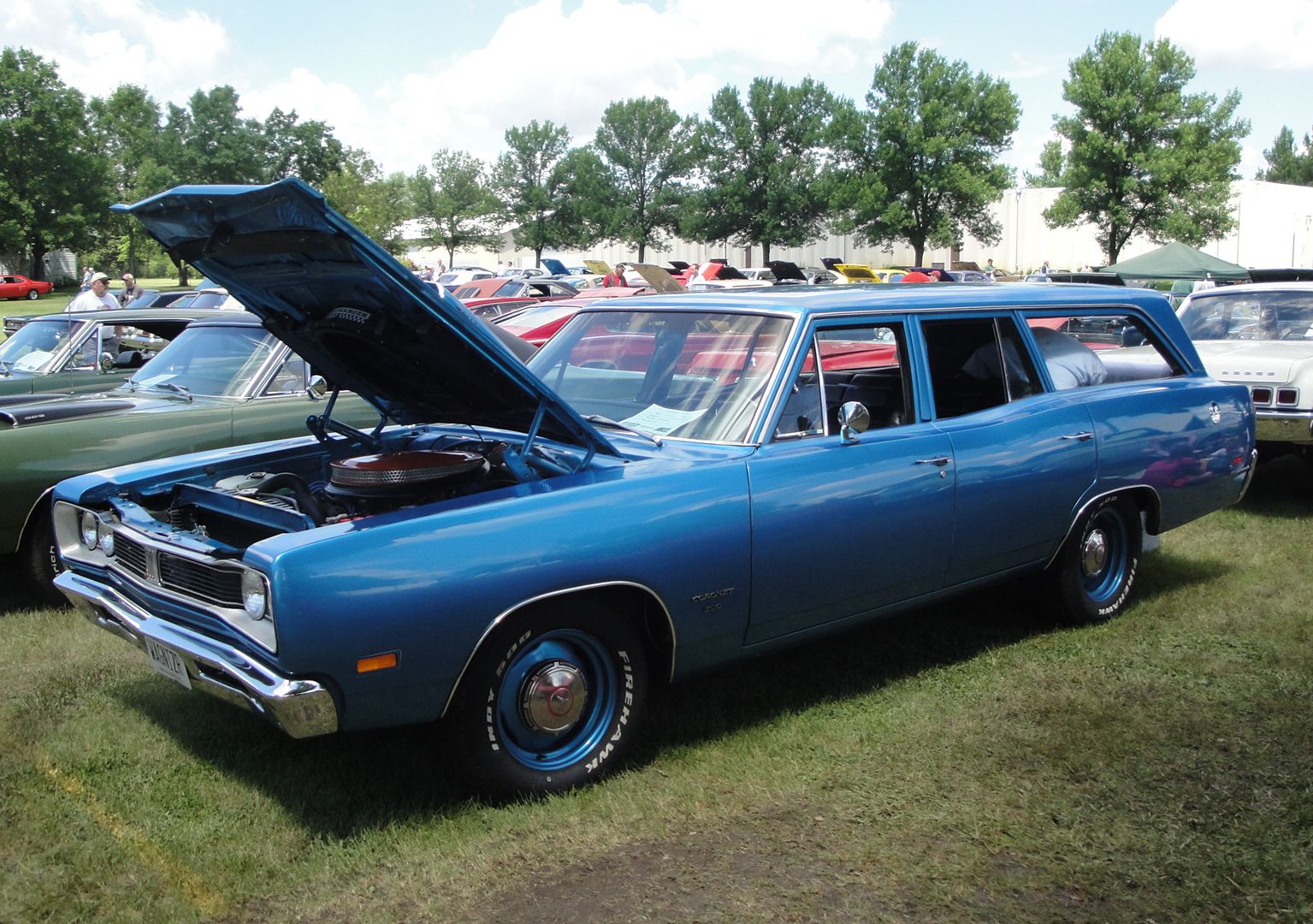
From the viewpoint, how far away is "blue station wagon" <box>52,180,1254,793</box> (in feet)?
10.8

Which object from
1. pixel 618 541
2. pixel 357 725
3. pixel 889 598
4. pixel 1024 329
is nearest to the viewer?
pixel 357 725

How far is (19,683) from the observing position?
15.6 ft

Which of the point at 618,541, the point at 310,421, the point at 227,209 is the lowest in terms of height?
the point at 618,541

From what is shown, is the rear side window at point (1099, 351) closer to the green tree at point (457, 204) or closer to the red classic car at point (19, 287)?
the red classic car at point (19, 287)

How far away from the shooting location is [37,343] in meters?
9.29

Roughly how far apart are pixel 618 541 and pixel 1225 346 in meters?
7.11

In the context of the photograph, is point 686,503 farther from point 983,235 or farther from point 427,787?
point 983,235

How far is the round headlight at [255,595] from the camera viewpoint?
325cm

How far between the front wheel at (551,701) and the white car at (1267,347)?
5258mm

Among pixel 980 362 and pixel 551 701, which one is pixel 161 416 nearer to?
pixel 551 701

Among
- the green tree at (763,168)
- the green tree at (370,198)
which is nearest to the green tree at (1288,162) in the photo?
the green tree at (763,168)

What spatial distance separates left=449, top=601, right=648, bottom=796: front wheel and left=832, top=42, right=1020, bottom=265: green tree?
180 feet

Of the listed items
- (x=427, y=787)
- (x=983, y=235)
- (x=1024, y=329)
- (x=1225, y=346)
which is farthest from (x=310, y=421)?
(x=983, y=235)

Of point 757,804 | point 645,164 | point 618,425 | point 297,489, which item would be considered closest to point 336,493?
point 297,489
